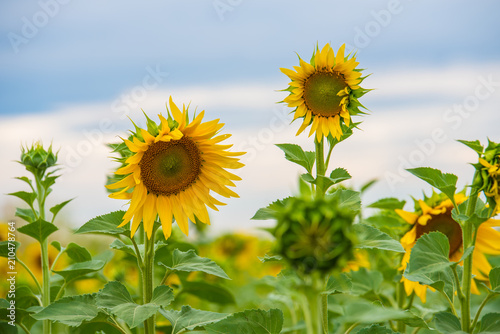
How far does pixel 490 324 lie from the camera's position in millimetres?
1579

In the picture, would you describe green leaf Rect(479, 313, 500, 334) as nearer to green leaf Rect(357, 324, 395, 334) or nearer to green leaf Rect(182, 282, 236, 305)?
green leaf Rect(357, 324, 395, 334)

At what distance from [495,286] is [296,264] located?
1.01m

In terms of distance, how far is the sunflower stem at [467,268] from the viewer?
5.35 ft

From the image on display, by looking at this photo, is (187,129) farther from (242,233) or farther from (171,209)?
(242,233)

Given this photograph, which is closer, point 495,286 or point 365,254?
point 495,286

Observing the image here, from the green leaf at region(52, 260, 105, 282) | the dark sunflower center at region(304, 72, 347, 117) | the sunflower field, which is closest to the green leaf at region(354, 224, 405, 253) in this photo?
the sunflower field

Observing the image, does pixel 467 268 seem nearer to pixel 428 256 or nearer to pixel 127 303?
pixel 428 256

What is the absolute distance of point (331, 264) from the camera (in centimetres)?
95

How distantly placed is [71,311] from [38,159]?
0.68m

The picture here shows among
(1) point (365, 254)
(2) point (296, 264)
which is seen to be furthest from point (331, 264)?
(1) point (365, 254)

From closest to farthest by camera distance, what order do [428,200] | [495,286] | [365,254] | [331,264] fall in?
[331,264]
[495,286]
[428,200]
[365,254]

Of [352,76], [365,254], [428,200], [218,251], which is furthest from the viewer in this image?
[218,251]

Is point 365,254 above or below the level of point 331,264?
below

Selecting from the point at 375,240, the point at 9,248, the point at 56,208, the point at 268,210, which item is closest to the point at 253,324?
the point at 268,210
